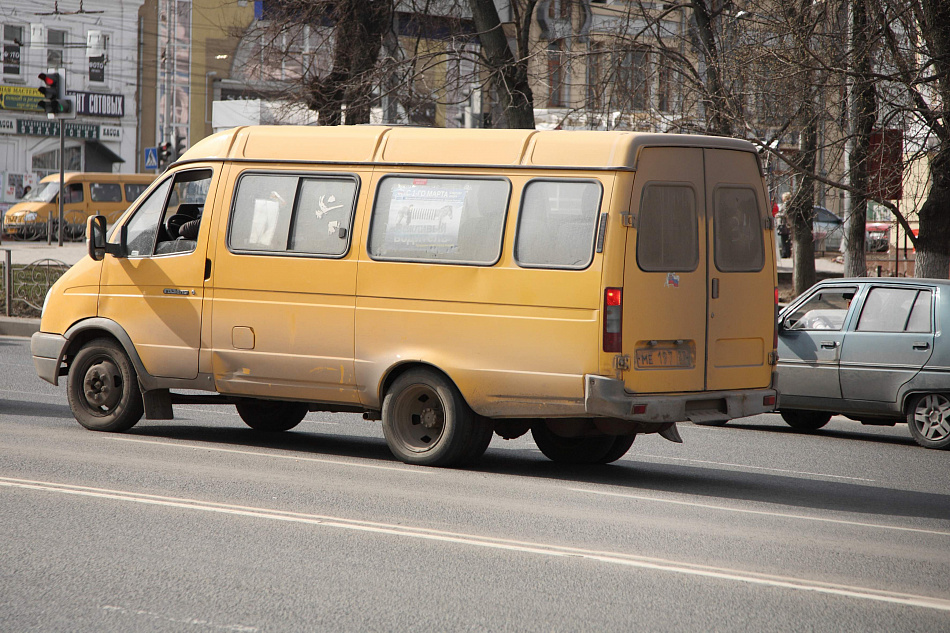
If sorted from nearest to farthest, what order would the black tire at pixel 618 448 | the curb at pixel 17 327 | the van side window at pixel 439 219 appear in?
the van side window at pixel 439 219 < the black tire at pixel 618 448 < the curb at pixel 17 327

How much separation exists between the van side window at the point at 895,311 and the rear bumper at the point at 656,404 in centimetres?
341

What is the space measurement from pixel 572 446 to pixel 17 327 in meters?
13.1

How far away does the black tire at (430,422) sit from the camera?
837 centimetres

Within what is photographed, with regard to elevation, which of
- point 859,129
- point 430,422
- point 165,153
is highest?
point 165,153

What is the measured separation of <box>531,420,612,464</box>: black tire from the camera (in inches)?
358

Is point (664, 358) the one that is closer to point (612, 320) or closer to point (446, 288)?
point (612, 320)

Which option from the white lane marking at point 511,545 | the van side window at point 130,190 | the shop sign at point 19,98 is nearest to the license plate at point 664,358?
the white lane marking at point 511,545

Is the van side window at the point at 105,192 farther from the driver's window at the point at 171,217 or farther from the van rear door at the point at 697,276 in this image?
the van rear door at the point at 697,276

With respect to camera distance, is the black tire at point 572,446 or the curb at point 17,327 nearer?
the black tire at point 572,446

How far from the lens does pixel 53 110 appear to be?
26391 millimetres

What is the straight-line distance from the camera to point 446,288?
330 inches

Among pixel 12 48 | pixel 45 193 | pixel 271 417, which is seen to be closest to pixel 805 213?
pixel 271 417

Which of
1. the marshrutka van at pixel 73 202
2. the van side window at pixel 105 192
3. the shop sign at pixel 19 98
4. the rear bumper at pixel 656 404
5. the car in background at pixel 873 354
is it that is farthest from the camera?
the shop sign at pixel 19 98

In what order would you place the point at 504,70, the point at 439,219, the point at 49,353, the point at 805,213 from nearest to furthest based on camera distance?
1. the point at 439,219
2. the point at 49,353
3. the point at 805,213
4. the point at 504,70
